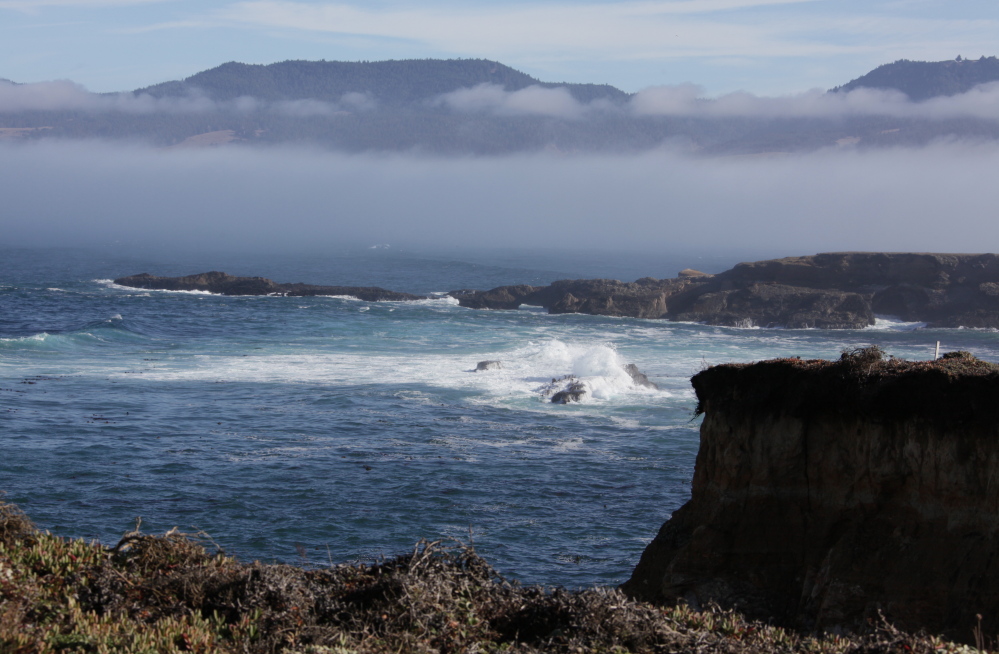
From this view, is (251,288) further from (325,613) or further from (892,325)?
(325,613)

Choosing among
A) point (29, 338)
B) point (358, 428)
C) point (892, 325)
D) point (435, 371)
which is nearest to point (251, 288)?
point (29, 338)

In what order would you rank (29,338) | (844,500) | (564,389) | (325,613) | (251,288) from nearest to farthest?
1. (325,613)
2. (844,500)
3. (564,389)
4. (29,338)
5. (251,288)

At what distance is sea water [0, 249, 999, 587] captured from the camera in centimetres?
2222

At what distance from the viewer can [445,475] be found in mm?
27188

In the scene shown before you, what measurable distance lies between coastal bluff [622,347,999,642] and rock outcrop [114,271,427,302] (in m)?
69.4

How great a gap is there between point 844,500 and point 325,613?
31.5 ft

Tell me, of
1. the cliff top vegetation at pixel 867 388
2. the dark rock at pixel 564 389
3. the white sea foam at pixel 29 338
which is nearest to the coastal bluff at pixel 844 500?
the cliff top vegetation at pixel 867 388

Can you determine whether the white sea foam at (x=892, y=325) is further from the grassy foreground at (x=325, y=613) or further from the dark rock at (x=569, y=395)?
the grassy foreground at (x=325, y=613)

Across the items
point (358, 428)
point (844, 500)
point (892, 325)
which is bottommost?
point (358, 428)

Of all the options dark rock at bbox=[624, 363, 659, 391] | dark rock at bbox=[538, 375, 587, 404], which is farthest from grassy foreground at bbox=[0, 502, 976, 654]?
dark rock at bbox=[624, 363, 659, 391]

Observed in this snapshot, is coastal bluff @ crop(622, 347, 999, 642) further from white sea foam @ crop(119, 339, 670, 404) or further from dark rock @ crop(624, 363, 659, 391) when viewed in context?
dark rock @ crop(624, 363, 659, 391)

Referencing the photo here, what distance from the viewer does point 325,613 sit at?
9.25m

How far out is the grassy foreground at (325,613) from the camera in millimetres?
8462

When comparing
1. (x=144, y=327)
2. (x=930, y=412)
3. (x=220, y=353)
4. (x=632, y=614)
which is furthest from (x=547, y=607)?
(x=144, y=327)
